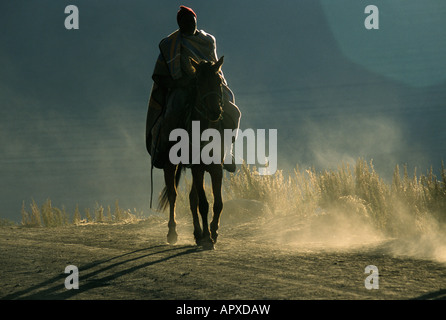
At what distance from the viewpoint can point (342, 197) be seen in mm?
12711

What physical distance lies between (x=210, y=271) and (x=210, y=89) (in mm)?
2457

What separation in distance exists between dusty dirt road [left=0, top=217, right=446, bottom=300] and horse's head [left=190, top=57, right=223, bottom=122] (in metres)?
1.89

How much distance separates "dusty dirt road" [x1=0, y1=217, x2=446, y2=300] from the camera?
5.21 metres

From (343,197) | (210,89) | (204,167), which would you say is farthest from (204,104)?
(343,197)

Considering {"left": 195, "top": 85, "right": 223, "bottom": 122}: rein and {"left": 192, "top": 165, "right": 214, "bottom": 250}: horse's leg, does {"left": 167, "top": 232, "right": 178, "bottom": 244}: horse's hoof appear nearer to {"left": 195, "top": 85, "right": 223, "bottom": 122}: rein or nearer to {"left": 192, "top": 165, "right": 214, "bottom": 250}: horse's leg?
{"left": 192, "top": 165, "right": 214, "bottom": 250}: horse's leg

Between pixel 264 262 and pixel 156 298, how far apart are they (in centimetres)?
228

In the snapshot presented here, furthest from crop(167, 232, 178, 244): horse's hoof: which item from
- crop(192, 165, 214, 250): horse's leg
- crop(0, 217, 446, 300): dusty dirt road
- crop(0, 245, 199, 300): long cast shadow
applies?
crop(0, 245, 199, 300): long cast shadow

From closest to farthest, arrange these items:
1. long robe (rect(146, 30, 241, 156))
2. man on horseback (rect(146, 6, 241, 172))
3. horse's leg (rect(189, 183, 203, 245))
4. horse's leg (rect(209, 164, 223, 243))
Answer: horse's leg (rect(209, 164, 223, 243))
man on horseback (rect(146, 6, 241, 172))
horse's leg (rect(189, 183, 203, 245))
long robe (rect(146, 30, 241, 156))

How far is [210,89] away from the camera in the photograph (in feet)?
24.1

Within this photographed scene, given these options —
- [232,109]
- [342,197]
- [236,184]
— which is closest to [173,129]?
[232,109]
